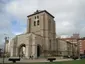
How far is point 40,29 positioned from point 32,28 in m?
6.34

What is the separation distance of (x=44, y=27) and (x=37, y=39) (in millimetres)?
10072

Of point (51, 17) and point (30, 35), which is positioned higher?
point (51, 17)

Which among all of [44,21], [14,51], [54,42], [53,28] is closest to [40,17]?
[44,21]

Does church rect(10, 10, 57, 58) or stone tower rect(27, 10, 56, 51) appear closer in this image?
church rect(10, 10, 57, 58)

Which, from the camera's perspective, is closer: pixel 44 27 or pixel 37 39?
pixel 37 39

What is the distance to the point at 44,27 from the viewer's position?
8150cm

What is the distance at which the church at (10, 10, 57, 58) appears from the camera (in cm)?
7231

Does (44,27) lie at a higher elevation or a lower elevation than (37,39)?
higher

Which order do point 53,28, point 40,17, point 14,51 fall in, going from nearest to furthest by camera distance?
point 14,51 → point 40,17 → point 53,28

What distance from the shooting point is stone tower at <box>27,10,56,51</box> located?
80.9 metres

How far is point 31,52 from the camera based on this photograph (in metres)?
71.4

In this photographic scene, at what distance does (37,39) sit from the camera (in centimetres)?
7412

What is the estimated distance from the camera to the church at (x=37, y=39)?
72.3 metres

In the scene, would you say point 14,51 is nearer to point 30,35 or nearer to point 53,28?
point 30,35
